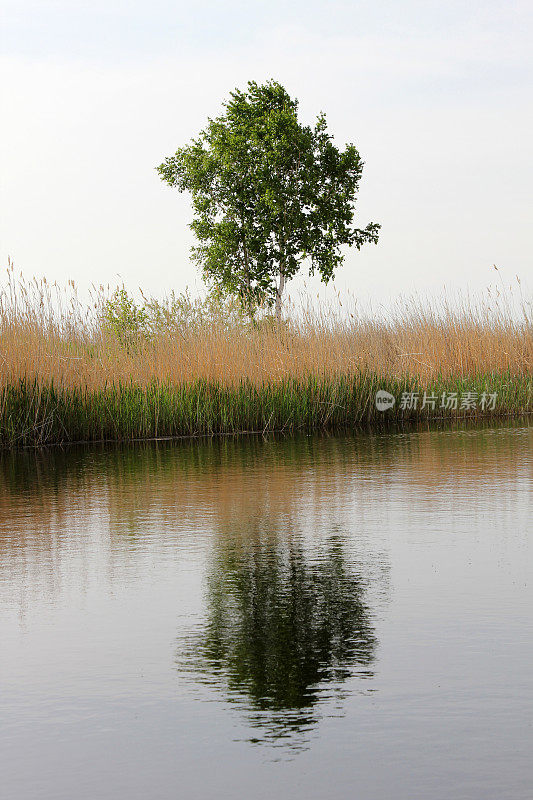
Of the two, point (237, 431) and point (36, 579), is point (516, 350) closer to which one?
point (237, 431)

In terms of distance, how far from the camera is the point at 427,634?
326cm

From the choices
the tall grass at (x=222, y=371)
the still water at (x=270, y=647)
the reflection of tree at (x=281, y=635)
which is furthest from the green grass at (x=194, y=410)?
the reflection of tree at (x=281, y=635)

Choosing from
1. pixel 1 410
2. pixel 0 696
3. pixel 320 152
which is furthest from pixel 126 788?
pixel 320 152

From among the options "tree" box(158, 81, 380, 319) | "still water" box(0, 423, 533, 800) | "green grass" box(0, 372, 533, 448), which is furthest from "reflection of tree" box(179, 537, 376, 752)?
"tree" box(158, 81, 380, 319)

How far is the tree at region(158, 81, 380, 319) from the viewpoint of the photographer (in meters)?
29.1

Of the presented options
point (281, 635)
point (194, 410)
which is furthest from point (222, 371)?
point (281, 635)

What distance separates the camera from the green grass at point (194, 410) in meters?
12.4

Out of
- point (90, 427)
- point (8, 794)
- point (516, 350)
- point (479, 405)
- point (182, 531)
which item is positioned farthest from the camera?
point (516, 350)

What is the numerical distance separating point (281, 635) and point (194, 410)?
1039cm

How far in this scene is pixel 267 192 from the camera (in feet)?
93.7

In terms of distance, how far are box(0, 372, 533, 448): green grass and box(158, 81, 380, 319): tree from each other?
44.9 feet

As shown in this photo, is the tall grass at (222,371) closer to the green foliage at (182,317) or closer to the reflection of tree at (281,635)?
the green foliage at (182,317)

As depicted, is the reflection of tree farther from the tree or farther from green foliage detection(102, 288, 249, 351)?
the tree

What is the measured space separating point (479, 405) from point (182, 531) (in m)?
12.1
